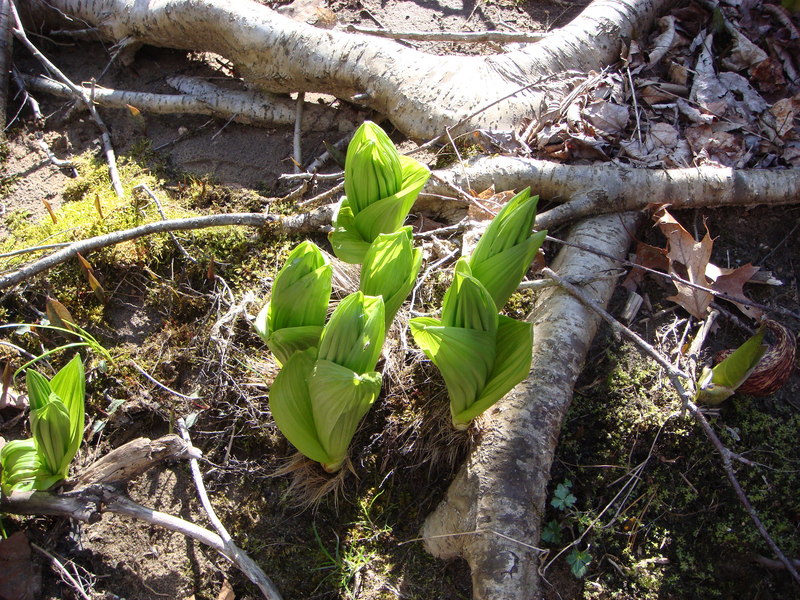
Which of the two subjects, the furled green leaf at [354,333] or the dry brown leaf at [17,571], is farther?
the dry brown leaf at [17,571]

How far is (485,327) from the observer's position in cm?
150

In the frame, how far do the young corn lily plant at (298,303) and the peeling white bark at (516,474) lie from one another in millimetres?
654

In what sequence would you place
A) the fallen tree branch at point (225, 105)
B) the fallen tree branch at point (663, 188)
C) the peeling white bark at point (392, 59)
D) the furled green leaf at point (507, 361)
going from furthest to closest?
the fallen tree branch at point (225, 105) → the peeling white bark at point (392, 59) → the fallen tree branch at point (663, 188) → the furled green leaf at point (507, 361)

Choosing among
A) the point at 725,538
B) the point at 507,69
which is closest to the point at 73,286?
the point at 507,69

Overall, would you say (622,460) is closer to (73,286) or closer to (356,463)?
(356,463)

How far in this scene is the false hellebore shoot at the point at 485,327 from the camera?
57.5 inches

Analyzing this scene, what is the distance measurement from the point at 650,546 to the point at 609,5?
250 cm

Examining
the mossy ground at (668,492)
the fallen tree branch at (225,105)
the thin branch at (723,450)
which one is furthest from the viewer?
the fallen tree branch at (225,105)

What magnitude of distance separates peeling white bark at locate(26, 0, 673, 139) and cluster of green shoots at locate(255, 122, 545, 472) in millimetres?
1005

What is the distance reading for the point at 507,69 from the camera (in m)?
2.72

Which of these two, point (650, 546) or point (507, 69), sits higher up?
point (507, 69)

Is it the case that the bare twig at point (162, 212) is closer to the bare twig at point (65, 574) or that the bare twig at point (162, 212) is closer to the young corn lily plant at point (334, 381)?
the young corn lily plant at point (334, 381)

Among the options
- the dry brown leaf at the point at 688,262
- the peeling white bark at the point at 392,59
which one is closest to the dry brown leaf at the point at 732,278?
the dry brown leaf at the point at 688,262

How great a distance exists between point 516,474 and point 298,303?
32.1 inches
